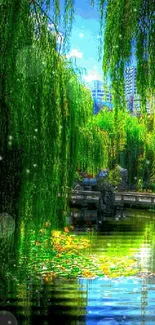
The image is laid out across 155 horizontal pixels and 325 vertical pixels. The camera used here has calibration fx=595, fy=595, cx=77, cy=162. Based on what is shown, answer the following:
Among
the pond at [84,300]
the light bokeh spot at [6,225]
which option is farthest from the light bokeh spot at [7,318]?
the light bokeh spot at [6,225]

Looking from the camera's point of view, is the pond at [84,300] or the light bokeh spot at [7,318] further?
the pond at [84,300]

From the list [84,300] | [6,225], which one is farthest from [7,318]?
[6,225]

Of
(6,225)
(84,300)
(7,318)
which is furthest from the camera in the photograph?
(84,300)

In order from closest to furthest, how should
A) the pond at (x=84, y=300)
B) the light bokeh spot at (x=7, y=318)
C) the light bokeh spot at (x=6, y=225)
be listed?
the light bokeh spot at (x=6, y=225) < the light bokeh spot at (x=7, y=318) < the pond at (x=84, y=300)

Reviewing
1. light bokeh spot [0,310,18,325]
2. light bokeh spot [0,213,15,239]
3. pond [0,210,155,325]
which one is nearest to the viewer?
light bokeh spot [0,213,15,239]

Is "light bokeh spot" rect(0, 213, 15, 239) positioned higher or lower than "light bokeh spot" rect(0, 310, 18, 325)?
higher

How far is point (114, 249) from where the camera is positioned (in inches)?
732

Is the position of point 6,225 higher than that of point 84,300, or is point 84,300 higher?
point 6,225

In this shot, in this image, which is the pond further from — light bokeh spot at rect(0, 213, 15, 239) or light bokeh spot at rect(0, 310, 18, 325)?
light bokeh spot at rect(0, 213, 15, 239)

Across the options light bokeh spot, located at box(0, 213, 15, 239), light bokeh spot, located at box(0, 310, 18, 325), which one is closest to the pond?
light bokeh spot, located at box(0, 310, 18, 325)

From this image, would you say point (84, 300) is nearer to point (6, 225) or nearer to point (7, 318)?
point (7, 318)

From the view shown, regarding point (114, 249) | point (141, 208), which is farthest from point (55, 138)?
point (141, 208)

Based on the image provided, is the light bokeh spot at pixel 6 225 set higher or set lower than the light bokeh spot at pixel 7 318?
higher

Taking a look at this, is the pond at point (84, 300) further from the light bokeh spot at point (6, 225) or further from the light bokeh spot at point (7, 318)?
the light bokeh spot at point (6, 225)
